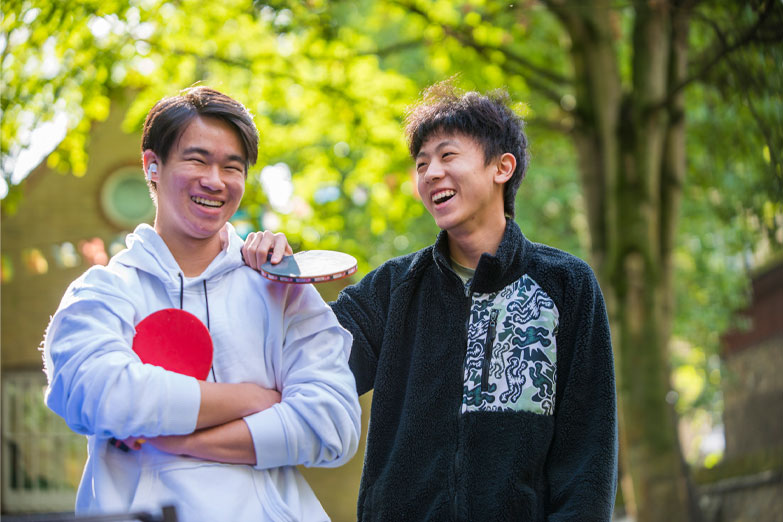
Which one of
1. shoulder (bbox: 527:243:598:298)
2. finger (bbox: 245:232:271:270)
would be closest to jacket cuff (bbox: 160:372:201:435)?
finger (bbox: 245:232:271:270)

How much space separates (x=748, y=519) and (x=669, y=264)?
13.8 feet

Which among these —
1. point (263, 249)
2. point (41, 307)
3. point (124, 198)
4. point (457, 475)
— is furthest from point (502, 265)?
point (41, 307)

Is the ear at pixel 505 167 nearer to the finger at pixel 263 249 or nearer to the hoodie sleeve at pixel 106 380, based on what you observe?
the finger at pixel 263 249

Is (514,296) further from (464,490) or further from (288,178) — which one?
(288,178)

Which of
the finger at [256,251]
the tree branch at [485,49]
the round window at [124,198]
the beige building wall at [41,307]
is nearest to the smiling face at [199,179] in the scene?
the finger at [256,251]

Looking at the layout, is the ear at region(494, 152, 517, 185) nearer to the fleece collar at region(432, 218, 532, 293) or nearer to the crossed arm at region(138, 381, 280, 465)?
the fleece collar at region(432, 218, 532, 293)

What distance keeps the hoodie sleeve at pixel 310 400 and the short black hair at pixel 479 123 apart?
69cm

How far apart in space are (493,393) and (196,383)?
2.88ft

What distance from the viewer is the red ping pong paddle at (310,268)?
2.20m

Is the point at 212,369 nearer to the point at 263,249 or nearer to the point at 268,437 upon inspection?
the point at 268,437

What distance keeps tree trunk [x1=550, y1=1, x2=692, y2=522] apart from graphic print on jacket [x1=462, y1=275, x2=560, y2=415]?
16.6ft

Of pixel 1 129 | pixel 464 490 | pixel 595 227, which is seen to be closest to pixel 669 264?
pixel 595 227

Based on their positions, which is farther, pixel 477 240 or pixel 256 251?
pixel 477 240

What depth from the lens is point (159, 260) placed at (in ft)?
7.27
